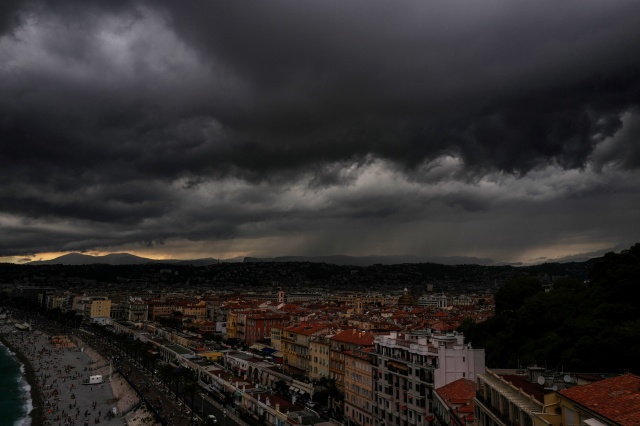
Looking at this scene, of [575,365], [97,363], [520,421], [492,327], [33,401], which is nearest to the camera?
[520,421]

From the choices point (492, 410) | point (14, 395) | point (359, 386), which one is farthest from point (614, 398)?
point (14, 395)

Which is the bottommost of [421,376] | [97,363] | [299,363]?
[97,363]

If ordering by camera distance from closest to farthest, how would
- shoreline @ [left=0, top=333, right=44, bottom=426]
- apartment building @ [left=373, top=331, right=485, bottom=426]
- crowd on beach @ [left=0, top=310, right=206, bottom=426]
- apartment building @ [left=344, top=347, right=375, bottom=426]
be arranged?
apartment building @ [left=373, top=331, right=485, bottom=426] → apartment building @ [left=344, top=347, right=375, bottom=426] → crowd on beach @ [left=0, top=310, right=206, bottom=426] → shoreline @ [left=0, top=333, right=44, bottom=426]

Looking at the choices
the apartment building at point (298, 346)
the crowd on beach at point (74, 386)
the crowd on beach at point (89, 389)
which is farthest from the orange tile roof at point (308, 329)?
the crowd on beach at point (74, 386)

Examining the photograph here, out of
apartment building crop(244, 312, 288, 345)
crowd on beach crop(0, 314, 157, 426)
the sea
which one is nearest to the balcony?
crowd on beach crop(0, 314, 157, 426)

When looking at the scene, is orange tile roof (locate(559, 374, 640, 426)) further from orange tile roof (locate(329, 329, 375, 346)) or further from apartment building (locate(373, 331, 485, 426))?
orange tile roof (locate(329, 329, 375, 346))

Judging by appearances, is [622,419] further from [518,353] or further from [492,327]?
[492,327]

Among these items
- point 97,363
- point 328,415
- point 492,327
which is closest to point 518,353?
point 492,327
